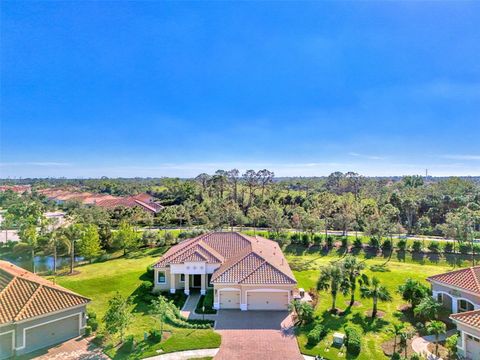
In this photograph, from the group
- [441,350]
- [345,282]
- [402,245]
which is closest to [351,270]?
[345,282]

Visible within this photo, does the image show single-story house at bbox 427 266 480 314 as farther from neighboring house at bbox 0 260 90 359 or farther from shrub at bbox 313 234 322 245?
neighboring house at bbox 0 260 90 359

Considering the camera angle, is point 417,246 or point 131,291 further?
point 417,246

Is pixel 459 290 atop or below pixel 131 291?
atop

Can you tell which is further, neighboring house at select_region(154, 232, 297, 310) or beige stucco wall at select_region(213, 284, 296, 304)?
neighboring house at select_region(154, 232, 297, 310)

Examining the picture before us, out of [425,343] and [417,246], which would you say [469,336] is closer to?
[425,343]

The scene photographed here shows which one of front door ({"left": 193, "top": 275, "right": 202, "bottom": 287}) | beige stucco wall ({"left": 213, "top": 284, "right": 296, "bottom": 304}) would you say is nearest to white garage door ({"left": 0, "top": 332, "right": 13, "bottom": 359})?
beige stucco wall ({"left": 213, "top": 284, "right": 296, "bottom": 304})

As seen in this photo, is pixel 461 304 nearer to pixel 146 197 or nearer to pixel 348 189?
pixel 348 189
